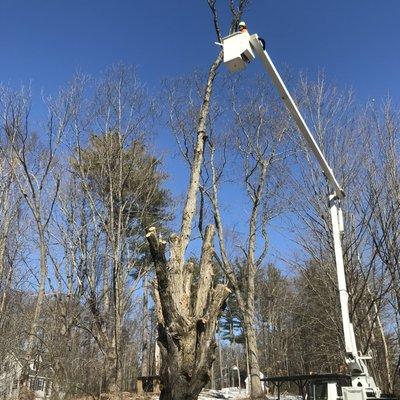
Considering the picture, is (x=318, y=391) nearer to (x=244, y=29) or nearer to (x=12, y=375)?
(x=12, y=375)

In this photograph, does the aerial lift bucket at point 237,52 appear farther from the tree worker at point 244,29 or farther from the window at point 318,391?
the window at point 318,391

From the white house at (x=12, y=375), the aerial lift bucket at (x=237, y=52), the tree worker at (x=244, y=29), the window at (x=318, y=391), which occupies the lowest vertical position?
the window at (x=318, y=391)

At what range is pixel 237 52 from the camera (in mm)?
4438

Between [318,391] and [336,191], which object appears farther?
[318,391]

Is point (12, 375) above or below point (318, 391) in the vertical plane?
above

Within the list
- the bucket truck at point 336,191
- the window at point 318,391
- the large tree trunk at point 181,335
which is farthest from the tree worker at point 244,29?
the window at point 318,391

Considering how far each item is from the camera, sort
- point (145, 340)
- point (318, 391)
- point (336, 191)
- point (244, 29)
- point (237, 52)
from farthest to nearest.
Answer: point (145, 340), point (318, 391), point (336, 191), point (244, 29), point (237, 52)

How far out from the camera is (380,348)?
51.9 feet

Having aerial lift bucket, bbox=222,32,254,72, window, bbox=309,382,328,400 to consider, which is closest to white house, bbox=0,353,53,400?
window, bbox=309,382,328,400

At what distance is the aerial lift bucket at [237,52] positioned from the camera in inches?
175

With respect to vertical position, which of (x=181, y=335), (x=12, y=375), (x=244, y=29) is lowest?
(x=12, y=375)

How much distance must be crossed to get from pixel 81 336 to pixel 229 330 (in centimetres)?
2919

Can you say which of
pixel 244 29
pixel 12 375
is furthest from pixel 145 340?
pixel 244 29

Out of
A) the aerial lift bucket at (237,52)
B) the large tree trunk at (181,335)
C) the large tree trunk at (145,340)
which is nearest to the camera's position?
the aerial lift bucket at (237,52)
